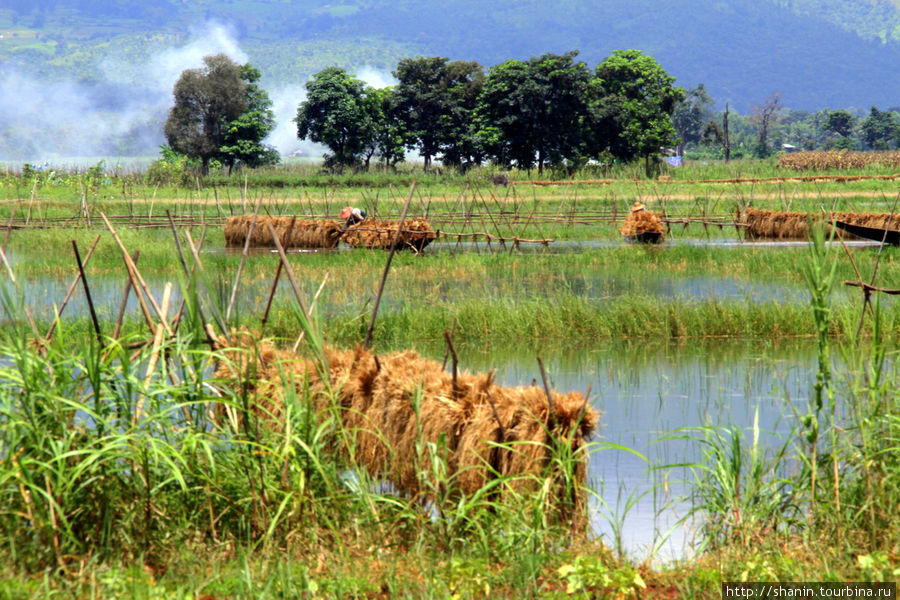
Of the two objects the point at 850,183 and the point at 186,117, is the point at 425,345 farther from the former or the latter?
the point at 186,117

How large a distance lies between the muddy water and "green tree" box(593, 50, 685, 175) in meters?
45.1

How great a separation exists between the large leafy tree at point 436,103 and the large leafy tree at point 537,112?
18.9 ft

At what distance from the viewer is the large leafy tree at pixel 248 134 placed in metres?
66.1

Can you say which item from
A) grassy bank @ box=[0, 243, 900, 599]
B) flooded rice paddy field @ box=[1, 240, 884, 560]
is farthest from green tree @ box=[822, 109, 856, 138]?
grassy bank @ box=[0, 243, 900, 599]

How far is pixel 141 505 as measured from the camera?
453 centimetres

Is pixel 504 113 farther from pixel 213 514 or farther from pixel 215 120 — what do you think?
pixel 213 514

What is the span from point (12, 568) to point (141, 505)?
65 cm

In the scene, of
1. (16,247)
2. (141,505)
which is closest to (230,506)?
(141,505)

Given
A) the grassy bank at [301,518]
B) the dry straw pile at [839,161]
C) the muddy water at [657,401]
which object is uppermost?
the dry straw pile at [839,161]

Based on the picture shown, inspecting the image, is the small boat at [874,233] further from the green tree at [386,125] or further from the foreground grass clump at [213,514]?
the green tree at [386,125]

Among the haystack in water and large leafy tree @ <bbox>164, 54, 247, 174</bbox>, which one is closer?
the haystack in water

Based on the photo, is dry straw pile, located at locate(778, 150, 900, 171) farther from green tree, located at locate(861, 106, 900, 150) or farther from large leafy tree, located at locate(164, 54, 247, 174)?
green tree, located at locate(861, 106, 900, 150)

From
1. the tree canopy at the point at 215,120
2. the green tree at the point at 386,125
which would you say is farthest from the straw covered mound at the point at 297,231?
the tree canopy at the point at 215,120

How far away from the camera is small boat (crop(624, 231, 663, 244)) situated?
72.8 feet
